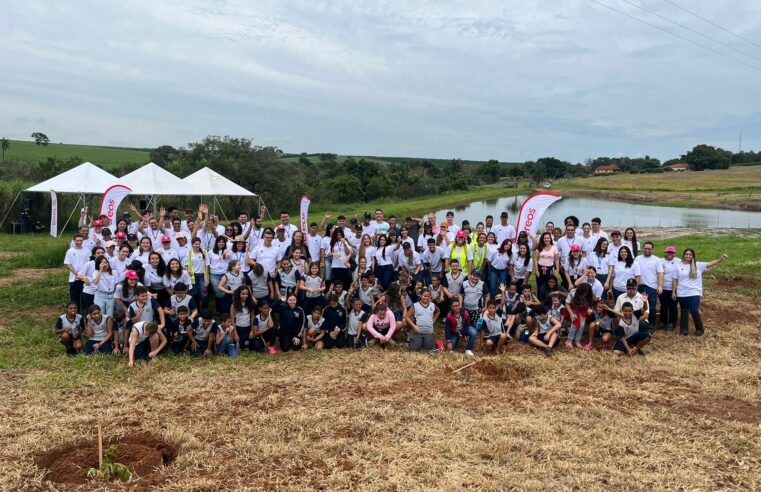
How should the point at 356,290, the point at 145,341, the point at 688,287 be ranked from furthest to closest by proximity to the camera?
the point at 356,290 → the point at 688,287 → the point at 145,341

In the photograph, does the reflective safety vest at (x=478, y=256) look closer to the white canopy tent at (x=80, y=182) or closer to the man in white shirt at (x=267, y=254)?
the man in white shirt at (x=267, y=254)

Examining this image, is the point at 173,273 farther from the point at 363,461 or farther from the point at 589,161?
the point at 589,161

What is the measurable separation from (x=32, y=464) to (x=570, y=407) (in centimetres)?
539

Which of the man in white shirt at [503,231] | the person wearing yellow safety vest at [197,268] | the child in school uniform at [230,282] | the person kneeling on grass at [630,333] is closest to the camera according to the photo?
the person kneeling on grass at [630,333]

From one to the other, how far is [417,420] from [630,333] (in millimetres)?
4220

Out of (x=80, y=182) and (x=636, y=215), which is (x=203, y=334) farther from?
(x=636, y=215)

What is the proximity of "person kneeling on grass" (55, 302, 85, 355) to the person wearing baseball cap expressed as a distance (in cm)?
941

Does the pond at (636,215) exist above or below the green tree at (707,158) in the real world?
below

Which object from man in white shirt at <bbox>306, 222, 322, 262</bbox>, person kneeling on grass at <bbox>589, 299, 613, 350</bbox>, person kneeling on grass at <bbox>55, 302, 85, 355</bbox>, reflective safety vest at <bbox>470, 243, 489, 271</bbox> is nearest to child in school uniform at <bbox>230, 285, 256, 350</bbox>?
man in white shirt at <bbox>306, 222, 322, 262</bbox>

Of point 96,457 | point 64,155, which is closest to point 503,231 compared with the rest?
point 96,457

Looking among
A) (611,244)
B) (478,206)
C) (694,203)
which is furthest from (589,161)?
(611,244)

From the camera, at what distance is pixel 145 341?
24.6ft

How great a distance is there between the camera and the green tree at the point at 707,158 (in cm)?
9821

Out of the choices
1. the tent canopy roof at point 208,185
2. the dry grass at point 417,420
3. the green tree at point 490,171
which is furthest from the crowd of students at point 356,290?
the green tree at point 490,171
